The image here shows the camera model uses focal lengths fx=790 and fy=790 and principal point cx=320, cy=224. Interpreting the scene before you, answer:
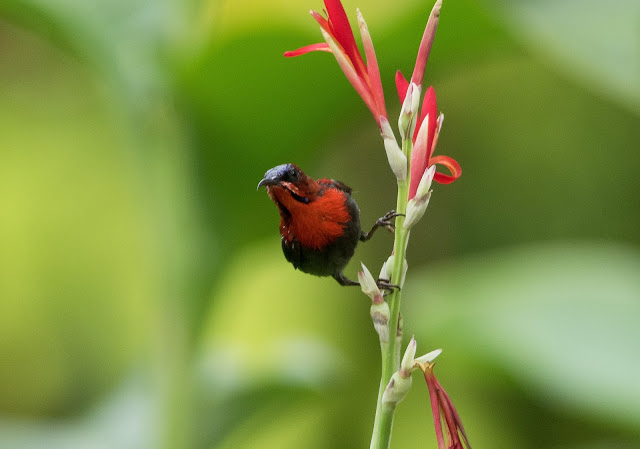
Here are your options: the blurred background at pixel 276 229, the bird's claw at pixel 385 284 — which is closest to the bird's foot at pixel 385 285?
the bird's claw at pixel 385 284

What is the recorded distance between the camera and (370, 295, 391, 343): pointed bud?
30 centimetres

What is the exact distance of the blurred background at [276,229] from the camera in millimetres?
819

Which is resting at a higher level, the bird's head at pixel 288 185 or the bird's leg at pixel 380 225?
the bird's head at pixel 288 185

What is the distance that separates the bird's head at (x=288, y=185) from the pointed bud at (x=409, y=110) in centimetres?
6

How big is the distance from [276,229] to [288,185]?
510 millimetres

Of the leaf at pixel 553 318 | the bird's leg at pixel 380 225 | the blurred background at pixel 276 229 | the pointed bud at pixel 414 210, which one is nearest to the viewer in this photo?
the pointed bud at pixel 414 210

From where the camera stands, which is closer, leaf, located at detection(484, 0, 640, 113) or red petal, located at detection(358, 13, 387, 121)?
red petal, located at detection(358, 13, 387, 121)

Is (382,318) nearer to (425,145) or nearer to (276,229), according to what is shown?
(425,145)

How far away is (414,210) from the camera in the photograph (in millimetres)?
297

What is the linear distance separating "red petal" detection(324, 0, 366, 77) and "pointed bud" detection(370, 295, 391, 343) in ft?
0.31

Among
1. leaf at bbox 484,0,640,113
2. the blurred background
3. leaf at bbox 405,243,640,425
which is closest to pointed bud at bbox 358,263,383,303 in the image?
the blurred background

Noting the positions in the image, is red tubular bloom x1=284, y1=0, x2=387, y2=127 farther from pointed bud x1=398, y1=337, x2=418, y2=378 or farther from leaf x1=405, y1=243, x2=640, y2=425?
leaf x1=405, y1=243, x2=640, y2=425

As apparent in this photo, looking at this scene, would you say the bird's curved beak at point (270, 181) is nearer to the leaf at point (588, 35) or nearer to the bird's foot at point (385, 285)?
the bird's foot at point (385, 285)

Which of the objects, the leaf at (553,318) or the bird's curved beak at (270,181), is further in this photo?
the leaf at (553,318)
